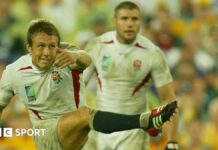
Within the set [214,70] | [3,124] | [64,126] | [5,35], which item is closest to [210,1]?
[214,70]

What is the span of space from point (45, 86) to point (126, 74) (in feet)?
3.74

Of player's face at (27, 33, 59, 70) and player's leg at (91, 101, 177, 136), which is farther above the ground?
player's face at (27, 33, 59, 70)

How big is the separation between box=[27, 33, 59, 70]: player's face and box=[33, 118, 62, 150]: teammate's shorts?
41 centimetres

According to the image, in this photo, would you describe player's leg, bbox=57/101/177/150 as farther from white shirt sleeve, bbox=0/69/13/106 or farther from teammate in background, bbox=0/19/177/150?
white shirt sleeve, bbox=0/69/13/106

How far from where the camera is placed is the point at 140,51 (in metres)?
6.40

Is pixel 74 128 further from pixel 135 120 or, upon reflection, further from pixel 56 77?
pixel 135 120

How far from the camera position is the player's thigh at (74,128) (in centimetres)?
512

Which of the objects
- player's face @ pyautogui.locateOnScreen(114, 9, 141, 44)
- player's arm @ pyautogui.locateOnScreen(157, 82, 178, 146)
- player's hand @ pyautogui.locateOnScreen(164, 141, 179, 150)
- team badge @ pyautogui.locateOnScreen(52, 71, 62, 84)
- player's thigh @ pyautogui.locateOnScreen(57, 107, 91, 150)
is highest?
player's face @ pyautogui.locateOnScreen(114, 9, 141, 44)

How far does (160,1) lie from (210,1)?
2.53 feet

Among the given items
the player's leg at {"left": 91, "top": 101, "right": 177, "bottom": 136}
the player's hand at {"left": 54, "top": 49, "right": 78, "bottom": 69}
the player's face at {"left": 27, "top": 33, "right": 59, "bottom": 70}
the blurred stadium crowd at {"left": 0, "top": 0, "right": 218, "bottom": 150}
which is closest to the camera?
the player's leg at {"left": 91, "top": 101, "right": 177, "bottom": 136}

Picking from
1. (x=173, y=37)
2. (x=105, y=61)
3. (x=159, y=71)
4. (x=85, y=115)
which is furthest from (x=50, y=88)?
(x=173, y=37)

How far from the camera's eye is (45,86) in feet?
17.8

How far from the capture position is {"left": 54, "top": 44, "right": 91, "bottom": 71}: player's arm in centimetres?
489

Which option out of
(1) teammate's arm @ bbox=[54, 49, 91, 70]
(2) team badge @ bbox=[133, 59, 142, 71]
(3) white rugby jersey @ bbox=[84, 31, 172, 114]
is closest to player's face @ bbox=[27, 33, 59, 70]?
(1) teammate's arm @ bbox=[54, 49, 91, 70]
